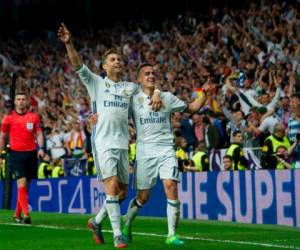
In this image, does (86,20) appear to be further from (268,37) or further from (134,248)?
(134,248)

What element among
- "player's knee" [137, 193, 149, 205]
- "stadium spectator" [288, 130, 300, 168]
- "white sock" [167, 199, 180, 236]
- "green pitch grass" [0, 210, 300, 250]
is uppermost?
"stadium spectator" [288, 130, 300, 168]

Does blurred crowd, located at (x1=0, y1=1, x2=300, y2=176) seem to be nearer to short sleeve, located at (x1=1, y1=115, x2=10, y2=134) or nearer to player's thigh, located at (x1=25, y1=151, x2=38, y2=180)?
player's thigh, located at (x1=25, y1=151, x2=38, y2=180)

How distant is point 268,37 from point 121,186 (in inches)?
498

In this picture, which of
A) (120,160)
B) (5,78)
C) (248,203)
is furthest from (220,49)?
(120,160)

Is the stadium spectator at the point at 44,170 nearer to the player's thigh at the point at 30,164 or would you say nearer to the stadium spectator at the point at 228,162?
the stadium spectator at the point at 228,162

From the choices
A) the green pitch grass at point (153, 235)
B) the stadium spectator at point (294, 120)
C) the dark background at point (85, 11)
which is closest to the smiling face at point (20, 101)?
the green pitch grass at point (153, 235)

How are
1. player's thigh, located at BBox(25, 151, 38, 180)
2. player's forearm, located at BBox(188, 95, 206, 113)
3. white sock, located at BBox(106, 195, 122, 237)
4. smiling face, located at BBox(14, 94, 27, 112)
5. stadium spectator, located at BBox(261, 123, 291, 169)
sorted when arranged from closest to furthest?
white sock, located at BBox(106, 195, 122, 237) → player's forearm, located at BBox(188, 95, 206, 113) → smiling face, located at BBox(14, 94, 27, 112) → player's thigh, located at BBox(25, 151, 38, 180) → stadium spectator, located at BBox(261, 123, 291, 169)

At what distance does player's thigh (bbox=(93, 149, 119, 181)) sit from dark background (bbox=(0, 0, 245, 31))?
1860 centimetres

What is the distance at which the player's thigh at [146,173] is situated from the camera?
11.8 m

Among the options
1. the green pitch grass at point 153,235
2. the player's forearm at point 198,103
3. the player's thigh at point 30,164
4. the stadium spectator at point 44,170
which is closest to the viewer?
the green pitch grass at point 153,235

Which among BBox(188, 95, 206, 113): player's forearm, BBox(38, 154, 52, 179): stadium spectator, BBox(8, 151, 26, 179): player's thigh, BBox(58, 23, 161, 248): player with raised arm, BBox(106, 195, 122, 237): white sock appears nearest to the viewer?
BBox(106, 195, 122, 237): white sock

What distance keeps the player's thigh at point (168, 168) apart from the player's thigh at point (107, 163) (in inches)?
21.7

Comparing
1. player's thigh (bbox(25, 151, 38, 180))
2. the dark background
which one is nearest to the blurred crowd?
the dark background

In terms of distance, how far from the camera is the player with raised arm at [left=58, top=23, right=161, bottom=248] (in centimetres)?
1144
